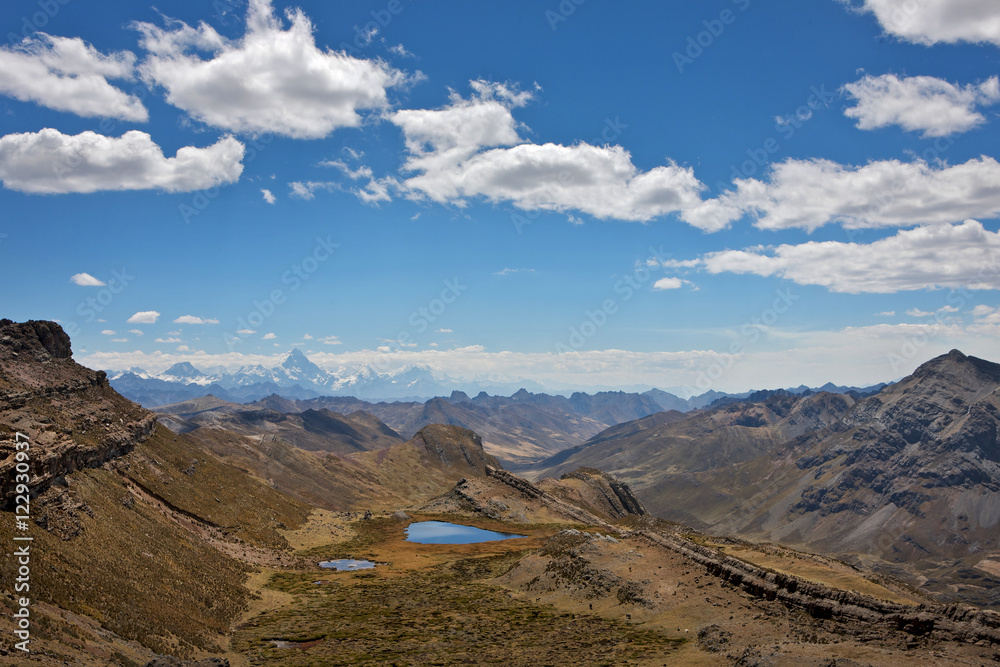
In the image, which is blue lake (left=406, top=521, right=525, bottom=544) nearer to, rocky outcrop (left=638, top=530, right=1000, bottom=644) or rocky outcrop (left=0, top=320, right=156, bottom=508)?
rocky outcrop (left=0, top=320, right=156, bottom=508)

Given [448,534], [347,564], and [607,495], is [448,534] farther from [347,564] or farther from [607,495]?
[607,495]

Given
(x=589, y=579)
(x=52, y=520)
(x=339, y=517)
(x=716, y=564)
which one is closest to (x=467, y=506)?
(x=339, y=517)

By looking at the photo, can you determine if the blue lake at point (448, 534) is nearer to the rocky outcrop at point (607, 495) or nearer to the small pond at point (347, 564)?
the small pond at point (347, 564)

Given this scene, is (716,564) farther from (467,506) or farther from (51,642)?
(467,506)

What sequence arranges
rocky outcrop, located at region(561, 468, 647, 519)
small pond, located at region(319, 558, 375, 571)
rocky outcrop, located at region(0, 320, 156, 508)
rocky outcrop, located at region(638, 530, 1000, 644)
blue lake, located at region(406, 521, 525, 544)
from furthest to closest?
rocky outcrop, located at region(561, 468, 647, 519)
blue lake, located at region(406, 521, 525, 544)
small pond, located at region(319, 558, 375, 571)
rocky outcrop, located at region(0, 320, 156, 508)
rocky outcrop, located at region(638, 530, 1000, 644)

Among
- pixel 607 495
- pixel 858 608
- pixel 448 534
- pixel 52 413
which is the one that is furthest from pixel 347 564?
pixel 607 495

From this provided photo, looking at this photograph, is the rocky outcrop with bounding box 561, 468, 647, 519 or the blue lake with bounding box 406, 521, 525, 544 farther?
the rocky outcrop with bounding box 561, 468, 647, 519

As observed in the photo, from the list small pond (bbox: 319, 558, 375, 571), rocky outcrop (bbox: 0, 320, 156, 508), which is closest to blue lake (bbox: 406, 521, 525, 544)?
small pond (bbox: 319, 558, 375, 571)
